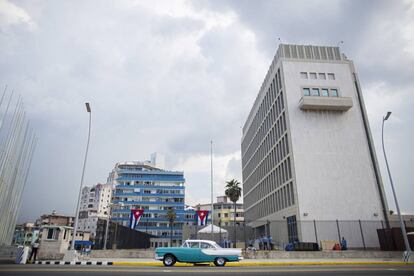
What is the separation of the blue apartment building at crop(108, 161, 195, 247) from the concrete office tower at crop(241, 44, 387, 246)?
46.0 meters

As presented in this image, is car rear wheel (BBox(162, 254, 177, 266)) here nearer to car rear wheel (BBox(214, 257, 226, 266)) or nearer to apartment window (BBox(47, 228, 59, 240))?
car rear wheel (BBox(214, 257, 226, 266))

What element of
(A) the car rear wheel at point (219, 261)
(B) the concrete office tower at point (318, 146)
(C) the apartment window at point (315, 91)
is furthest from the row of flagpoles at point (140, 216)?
(C) the apartment window at point (315, 91)

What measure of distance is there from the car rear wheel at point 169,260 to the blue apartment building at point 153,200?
74.1 m

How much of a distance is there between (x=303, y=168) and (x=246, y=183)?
38452 mm

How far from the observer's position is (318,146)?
41.0m

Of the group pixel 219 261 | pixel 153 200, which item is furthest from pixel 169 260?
pixel 153 200

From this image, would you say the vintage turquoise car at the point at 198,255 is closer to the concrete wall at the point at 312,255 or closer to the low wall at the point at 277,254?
the low wall at the point at 277,254

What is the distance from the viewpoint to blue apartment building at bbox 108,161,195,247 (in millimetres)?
88812

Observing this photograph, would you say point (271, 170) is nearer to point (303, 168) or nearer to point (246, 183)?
point (303, 168)

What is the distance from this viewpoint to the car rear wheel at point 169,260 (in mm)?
15922

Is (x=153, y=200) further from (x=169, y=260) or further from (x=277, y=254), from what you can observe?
(x=169, y=260)

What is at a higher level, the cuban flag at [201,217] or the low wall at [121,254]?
the cuban flag at [201,217]

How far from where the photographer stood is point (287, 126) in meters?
42.8

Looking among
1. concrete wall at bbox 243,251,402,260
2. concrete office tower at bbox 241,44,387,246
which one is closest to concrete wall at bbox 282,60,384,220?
concrete office tower at bbox 241,44,387,246
